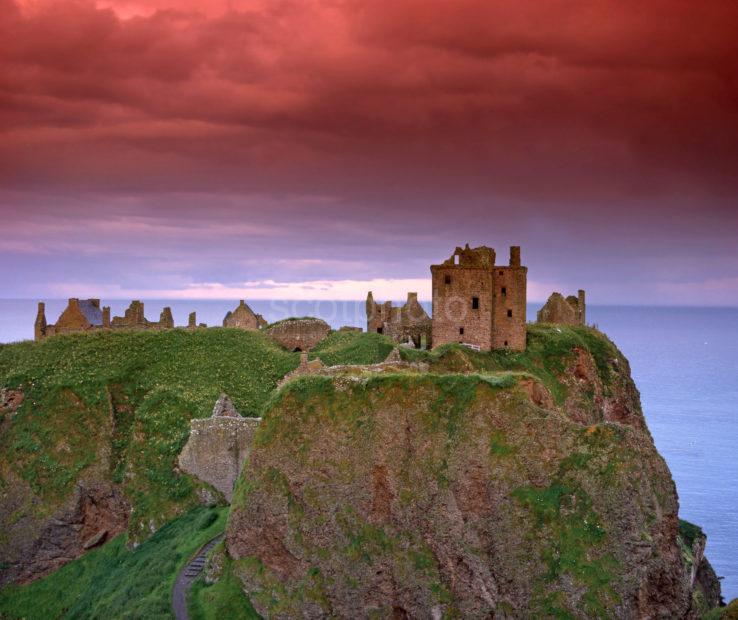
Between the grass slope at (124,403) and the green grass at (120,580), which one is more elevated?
the grass slope at (124,403)

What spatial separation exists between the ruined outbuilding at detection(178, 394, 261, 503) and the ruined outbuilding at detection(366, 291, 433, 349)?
78.8 feet

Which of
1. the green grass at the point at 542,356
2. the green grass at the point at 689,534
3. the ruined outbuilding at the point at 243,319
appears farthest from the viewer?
the ruined outbuilding at the point at 243,319

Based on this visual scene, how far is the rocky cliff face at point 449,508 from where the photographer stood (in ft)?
105

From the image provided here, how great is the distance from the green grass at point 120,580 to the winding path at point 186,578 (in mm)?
341

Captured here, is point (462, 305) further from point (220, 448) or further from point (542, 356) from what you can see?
point (220, 448)

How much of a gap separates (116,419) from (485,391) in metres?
33.3

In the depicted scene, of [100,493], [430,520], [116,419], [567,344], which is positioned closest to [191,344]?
[116,419]

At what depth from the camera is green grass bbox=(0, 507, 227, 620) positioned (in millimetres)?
40531

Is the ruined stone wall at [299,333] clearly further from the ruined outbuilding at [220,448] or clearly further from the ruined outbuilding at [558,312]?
the ruined outbuilding at [220,448]

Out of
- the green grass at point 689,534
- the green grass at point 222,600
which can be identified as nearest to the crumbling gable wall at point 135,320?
the green grass at point 222,600

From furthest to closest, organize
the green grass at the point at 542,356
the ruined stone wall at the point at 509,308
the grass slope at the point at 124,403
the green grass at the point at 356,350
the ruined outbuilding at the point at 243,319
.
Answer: the ruined outbuilding at the point at 243,319, the ruined stone wall at the point at 509,308, the green grass at the point at 356,350, the green grass at the point at 542,356, the grass slope at the point at 124,403

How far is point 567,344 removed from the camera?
219 ft

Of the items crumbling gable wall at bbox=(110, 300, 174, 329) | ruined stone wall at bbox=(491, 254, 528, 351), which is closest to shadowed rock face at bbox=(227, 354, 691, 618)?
ruined stone wall at bbox=(491, 254, 528, 351)

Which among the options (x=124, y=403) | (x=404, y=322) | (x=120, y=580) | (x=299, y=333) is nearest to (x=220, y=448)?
(x=120, y=580)
